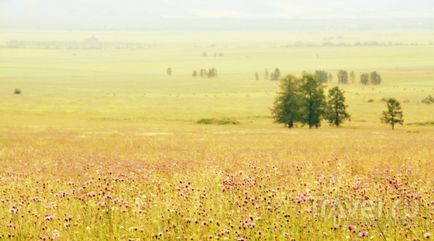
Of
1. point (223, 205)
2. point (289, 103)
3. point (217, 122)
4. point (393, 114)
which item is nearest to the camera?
point (223, 205)

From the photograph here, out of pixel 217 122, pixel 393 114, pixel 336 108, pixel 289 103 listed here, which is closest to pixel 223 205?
pixel 289 103

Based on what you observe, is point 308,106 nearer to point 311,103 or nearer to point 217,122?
point 311,103

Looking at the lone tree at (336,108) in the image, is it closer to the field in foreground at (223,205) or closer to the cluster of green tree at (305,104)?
the cluster of green tree at (305,104)

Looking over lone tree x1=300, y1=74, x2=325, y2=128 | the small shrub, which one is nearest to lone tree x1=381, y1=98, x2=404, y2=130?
lone tree x1=300, y1=74, x2=325, y2=128

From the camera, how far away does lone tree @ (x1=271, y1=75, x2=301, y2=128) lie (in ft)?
291

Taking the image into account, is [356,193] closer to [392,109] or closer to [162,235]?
[162,235]

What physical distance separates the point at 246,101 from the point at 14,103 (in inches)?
1952

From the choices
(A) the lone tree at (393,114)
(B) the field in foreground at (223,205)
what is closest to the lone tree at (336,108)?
(A) the lone tree at (393,114)

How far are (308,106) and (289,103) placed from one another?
103 inches

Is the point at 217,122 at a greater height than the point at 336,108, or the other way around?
the point at 336,108

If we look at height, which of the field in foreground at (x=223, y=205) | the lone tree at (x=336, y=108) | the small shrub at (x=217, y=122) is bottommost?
the small shrub at (x=217, y=122)

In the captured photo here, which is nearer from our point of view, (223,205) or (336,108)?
(223,205)

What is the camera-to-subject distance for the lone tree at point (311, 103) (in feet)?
292

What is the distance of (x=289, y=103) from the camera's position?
89.1 m
